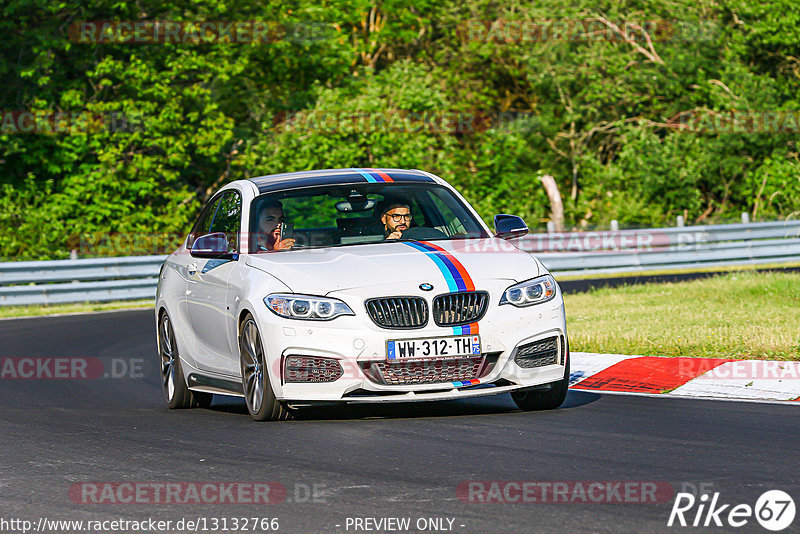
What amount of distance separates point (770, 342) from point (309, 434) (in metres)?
4.71

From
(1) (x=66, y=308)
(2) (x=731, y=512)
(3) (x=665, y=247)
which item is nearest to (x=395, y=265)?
(2) (x=731, y=512)

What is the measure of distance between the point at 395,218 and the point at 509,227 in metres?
0.81

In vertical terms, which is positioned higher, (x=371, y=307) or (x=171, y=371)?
(x=371, y=307)

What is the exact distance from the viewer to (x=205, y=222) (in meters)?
11.0

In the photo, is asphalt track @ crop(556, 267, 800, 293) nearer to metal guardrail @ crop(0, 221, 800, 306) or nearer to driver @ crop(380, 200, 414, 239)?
metal guardrail @ crop(0, 221, 800, 306)

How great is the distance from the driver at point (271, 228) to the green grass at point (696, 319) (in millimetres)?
3723

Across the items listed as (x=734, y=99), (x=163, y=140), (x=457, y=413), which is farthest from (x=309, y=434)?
(x=734, y=99)

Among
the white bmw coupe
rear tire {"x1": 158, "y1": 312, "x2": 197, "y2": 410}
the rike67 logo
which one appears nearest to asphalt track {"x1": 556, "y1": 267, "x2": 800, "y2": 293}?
rear tire {"x1": 158, "y1": 312, "x2": 197, "y2": 410}

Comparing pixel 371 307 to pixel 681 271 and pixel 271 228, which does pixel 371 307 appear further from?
pixel 681 271

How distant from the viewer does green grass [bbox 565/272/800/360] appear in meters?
11.6

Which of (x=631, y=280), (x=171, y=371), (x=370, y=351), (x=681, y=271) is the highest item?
(x=370, y=351)

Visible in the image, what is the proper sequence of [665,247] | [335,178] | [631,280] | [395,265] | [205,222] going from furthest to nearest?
[665,247], [631,280], [205,222], [335,178], [395,265]

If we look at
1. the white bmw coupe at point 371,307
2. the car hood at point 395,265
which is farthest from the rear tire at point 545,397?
the car hood at point 395,265

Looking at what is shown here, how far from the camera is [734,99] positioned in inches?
1518
